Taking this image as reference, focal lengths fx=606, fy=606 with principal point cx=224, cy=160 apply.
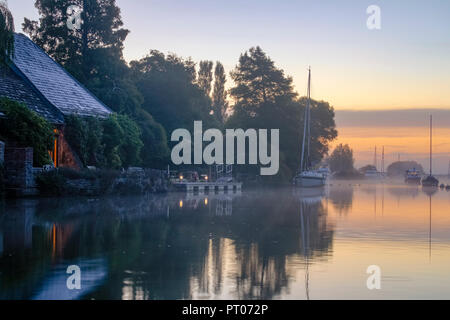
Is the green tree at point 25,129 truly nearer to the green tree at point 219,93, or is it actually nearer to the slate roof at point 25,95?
the slate roof at point 25,95

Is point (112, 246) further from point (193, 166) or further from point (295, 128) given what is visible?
point (295, 128)

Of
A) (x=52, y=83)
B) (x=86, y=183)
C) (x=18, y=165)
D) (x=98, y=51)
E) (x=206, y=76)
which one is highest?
(x=206, y=76)

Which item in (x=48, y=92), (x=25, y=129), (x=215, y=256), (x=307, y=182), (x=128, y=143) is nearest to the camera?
(x=215, y=256)

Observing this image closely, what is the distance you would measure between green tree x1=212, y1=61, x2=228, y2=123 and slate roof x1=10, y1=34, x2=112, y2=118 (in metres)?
61.6

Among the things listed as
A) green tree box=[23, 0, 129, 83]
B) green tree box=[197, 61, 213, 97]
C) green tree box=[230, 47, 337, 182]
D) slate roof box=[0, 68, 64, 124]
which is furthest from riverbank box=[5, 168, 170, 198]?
green tree box=[197, 61, 213, 97]

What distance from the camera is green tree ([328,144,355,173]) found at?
596ft

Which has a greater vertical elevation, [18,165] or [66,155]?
[66,155]

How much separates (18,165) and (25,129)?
2.67 meters

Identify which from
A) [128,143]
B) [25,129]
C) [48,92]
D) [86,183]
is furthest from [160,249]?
[128,143]

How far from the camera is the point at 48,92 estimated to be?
3997cm

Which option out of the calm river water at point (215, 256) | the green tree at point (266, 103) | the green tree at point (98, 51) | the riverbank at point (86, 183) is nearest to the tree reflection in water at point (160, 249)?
the calm river water at point (215, 256)

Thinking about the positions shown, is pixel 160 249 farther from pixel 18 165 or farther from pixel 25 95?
pixel 25 95

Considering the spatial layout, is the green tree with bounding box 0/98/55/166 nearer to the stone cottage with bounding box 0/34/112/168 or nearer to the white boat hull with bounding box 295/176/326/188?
the stone cottage with bounding box 0/34/112/168

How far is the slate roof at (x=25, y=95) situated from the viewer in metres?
36.2
